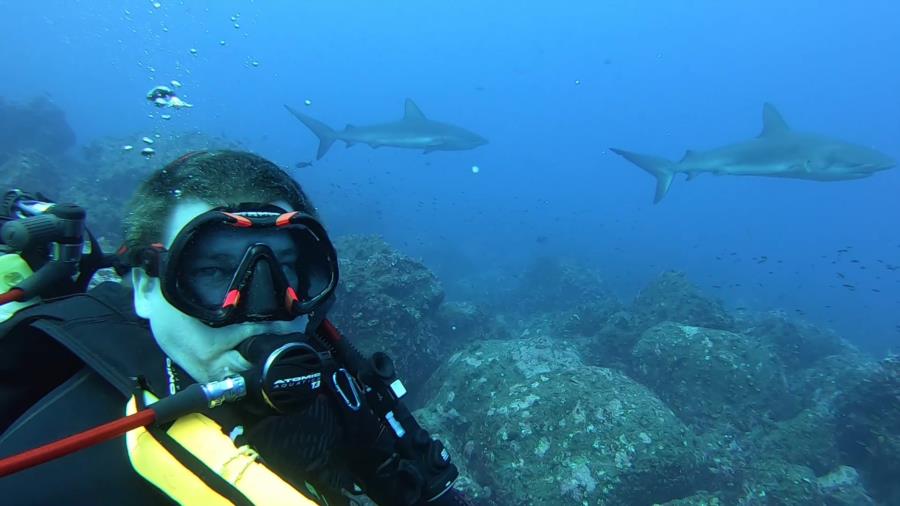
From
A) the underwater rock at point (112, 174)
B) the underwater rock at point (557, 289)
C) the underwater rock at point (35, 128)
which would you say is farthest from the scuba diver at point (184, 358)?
the underwater rock at point (35, 128)

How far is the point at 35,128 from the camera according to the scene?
24.9 m

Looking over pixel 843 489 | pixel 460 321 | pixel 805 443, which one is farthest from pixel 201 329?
pixel 460 321

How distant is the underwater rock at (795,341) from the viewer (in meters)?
13.7

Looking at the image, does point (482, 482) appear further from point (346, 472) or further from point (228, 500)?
point (228, 500)

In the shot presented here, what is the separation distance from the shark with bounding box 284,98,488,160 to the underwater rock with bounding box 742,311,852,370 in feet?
37.0

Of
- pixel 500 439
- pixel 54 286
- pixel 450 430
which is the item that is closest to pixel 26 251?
pixel 54 286

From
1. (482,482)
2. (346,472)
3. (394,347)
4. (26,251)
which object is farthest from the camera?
A: (394,347)

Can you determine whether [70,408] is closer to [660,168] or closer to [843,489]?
[843,489]

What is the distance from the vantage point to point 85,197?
1548 centimetres

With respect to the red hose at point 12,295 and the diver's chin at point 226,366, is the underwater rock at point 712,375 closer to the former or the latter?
the diver's chin at point 226,366

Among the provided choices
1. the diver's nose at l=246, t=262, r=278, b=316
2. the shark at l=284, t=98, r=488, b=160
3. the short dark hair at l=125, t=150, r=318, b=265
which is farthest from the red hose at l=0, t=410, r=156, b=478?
the shark at l=284, t=98, r=488, b=160

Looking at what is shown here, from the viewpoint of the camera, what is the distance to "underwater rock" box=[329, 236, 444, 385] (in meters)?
9.01

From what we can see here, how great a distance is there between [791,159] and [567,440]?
12.0 meters

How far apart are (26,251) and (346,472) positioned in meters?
1.96
